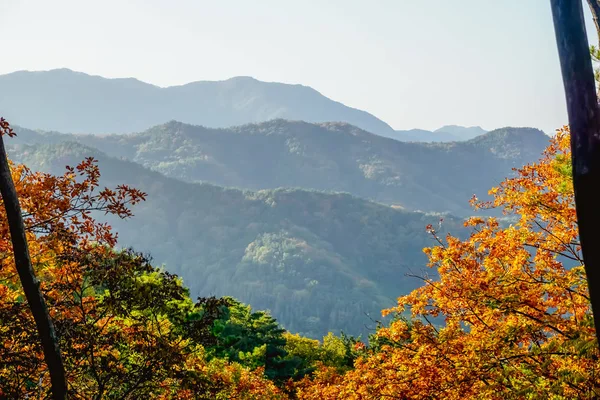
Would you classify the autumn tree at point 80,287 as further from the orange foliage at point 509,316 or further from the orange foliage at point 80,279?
the orange foliage at point 509,316

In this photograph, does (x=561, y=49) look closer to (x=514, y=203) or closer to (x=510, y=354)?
(x=510, y=354)

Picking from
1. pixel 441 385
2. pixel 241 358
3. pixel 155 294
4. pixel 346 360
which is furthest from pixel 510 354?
pixel 346 360

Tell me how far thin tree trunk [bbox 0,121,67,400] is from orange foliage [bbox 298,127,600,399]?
6786 mm

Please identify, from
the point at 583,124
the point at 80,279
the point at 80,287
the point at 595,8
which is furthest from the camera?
the point at 80,279

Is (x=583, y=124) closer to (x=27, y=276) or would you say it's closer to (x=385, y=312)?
(x=27, y=276)

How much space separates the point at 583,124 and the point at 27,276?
5.89m

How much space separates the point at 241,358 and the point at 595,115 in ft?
100

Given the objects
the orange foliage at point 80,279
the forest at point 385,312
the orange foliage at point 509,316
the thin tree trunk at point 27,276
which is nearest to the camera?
the thin tree trunk at point 27,276

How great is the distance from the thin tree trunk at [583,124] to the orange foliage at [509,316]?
4.70 metres

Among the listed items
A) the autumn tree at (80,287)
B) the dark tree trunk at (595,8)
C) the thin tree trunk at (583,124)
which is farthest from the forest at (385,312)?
the thin tree trunk at (583,124)

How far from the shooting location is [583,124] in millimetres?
3941

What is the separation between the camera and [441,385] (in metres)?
12.4

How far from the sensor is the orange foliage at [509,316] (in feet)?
30.7

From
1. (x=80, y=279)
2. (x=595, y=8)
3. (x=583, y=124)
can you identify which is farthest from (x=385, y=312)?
(x=583, y=124)
